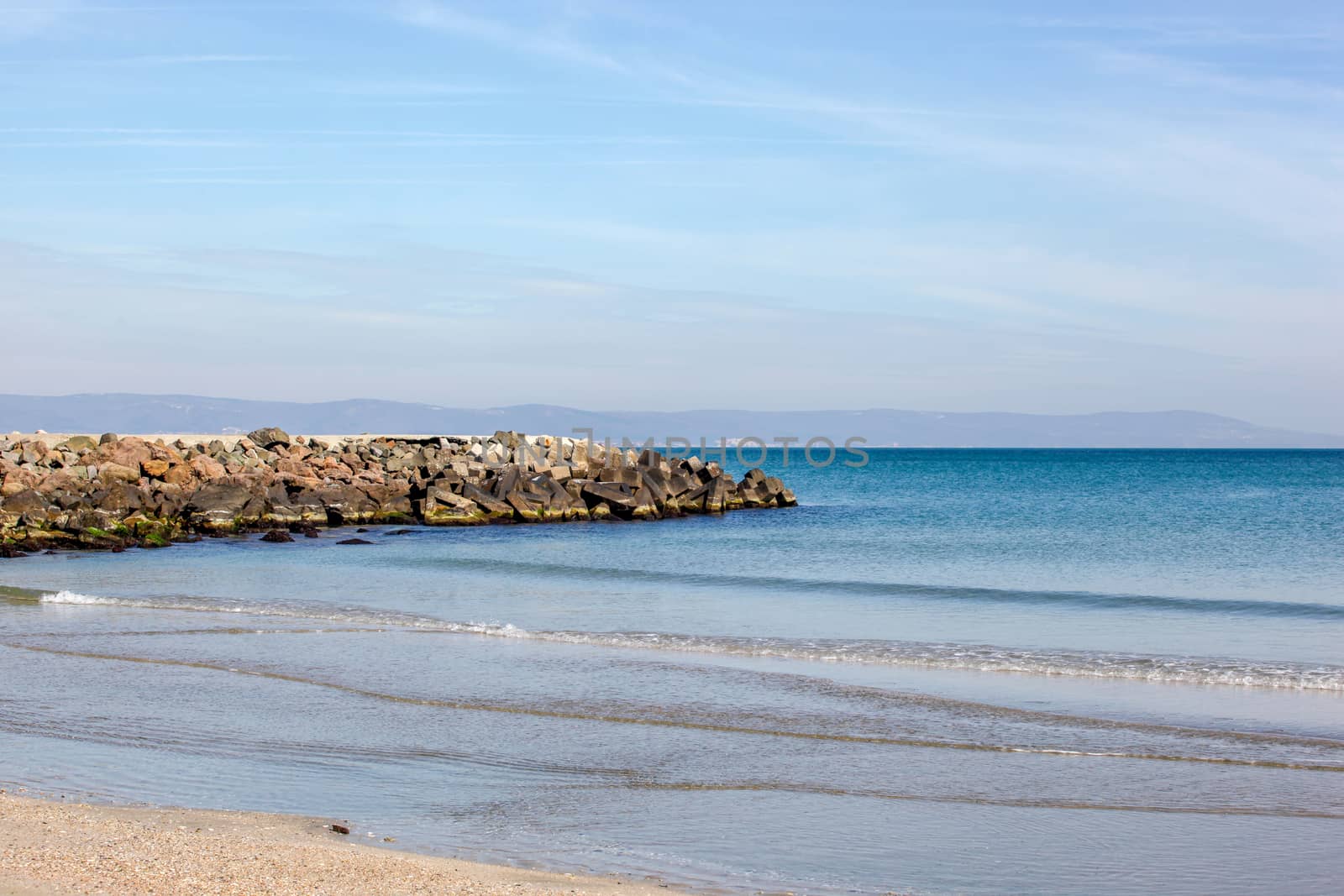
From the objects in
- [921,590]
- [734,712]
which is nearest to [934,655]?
[734,712]

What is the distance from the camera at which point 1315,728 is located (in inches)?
438

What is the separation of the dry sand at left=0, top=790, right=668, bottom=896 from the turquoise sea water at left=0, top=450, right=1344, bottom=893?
0.44m

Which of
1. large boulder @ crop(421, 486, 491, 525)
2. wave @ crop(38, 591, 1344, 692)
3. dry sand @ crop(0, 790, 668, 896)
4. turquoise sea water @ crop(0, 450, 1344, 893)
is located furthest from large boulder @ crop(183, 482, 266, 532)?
dry sand @ crop(0, 790, 668, 896)

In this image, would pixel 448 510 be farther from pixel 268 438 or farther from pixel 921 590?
pixel 921 590

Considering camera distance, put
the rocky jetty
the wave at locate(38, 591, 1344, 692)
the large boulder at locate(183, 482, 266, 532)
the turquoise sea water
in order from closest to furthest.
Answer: the turquoise sea water
the wave at locate(38, 591, 1344, 692)
the rocky jetty
the large boulder at locate(183, 482, 266, 532)

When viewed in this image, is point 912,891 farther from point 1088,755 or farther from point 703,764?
point 1088,755

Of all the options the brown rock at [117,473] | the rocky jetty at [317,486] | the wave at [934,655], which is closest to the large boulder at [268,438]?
the rocky jetty at [317,486]

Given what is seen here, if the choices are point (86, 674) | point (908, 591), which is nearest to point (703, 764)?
point (86, 674)

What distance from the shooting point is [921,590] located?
73.5ft

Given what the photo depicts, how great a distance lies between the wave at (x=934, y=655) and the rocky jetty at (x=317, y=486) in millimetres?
15089

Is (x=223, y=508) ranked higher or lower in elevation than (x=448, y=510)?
lower

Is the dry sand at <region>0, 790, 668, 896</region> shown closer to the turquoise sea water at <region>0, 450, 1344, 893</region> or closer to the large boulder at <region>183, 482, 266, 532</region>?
the turquoise sea water at <region>0, 450, 1344, 893</region>

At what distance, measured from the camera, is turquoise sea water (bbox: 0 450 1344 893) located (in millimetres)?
7863

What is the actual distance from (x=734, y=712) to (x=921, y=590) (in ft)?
37.0
